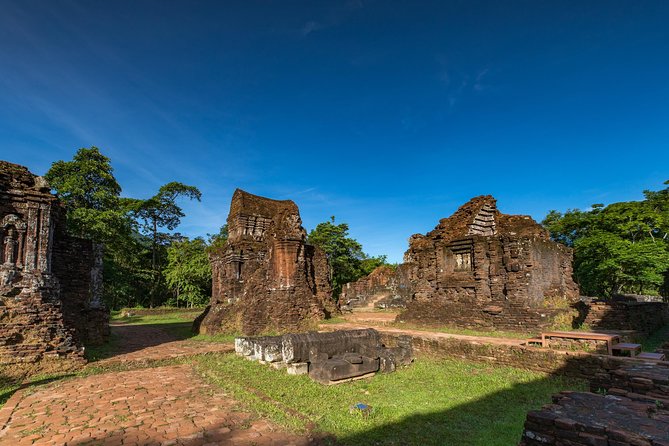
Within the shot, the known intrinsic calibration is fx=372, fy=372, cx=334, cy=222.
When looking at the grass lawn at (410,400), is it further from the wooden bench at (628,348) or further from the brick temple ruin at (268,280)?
the brick temple ruin at (268,280)

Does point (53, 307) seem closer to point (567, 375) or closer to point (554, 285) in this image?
point (567, 375)

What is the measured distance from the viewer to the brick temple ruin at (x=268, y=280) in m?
15.0

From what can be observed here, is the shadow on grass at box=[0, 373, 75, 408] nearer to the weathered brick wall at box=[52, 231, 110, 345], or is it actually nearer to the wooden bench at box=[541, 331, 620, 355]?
the weathered brick wall at box=[52, 231, 110, 345]

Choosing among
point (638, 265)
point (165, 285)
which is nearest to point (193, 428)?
point (638, 265)

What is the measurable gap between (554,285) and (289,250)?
35.0 feet

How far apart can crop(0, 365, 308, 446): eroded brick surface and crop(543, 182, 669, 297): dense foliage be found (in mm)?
25676

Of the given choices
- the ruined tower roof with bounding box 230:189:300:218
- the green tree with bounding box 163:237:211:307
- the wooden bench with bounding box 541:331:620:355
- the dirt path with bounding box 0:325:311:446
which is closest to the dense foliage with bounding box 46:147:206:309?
the green tree with bounding box 163:237:211:307

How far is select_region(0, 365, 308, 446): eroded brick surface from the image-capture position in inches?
192

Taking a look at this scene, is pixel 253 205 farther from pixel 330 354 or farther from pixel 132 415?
pixel 132 415

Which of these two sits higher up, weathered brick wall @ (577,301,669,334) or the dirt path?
weathered brick wall @ (577,301,669,334)

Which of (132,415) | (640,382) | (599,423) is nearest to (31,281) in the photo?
(132,415)

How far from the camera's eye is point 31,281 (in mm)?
9727

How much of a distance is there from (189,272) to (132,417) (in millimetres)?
30131

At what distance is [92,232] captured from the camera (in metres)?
25.8
